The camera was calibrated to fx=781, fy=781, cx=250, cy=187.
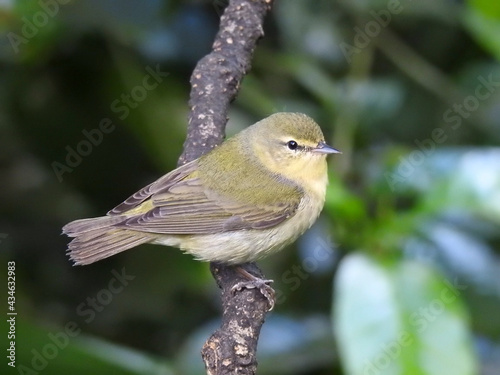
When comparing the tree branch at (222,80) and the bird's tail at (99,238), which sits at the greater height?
the tree branch at (222,80)

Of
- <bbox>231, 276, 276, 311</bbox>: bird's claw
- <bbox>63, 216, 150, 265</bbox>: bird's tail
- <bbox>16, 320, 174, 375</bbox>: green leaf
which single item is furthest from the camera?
<bbox>16, 320, 174, 375</bbox>: green leaf

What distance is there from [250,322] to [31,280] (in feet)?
6.56

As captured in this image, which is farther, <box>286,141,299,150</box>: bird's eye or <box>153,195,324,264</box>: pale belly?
<box>286,141,299,150</box>: bird's eye

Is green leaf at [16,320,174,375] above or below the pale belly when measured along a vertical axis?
below

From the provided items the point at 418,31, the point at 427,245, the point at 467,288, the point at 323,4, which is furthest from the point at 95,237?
the point at 418,31

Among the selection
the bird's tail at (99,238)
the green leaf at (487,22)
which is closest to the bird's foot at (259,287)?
the bird's tail at (99,238)

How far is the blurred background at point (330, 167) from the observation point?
369 cm

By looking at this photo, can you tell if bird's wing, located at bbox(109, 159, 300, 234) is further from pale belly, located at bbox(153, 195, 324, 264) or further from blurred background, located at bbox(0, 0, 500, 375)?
blurred background, located at bbox(0, 0, 500, 375)

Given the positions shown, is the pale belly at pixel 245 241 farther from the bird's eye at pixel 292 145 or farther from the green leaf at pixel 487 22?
the green leaf at pixel 487 22

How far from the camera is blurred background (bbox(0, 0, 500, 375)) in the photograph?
3.69m

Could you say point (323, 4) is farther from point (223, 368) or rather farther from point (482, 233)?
point (223, 368)

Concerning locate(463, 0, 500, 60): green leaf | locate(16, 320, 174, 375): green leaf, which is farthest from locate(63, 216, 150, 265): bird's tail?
locate(463, 0, 500, 60): green leaf

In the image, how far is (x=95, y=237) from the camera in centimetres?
359

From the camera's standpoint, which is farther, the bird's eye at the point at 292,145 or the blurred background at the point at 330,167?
the bird's eye at the point at 292,145
